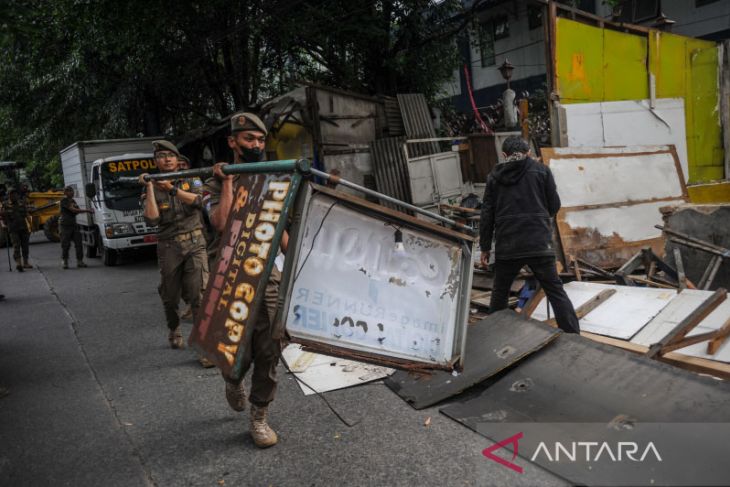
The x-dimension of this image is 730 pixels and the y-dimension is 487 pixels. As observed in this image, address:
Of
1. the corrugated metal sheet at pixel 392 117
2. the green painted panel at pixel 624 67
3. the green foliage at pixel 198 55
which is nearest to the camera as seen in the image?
the green painted panel at pixel 624 67

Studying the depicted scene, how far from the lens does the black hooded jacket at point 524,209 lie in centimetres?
476

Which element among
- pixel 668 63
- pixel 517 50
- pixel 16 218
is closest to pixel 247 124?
pixel 668 63

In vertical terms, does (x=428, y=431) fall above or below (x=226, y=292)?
below

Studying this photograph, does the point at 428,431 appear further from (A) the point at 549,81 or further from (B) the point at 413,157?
(B) the point at 413,157

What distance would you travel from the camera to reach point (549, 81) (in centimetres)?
773

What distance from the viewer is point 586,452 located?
306 cm

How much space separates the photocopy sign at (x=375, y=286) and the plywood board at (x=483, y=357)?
64 centimetres

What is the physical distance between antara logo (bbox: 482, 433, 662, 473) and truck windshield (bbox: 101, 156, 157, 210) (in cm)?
1122

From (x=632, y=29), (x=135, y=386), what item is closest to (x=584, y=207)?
(x=632, y=29)

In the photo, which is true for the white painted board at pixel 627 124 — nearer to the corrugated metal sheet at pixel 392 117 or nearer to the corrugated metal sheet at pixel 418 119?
the corrugated metal sheet at pixel 418 119

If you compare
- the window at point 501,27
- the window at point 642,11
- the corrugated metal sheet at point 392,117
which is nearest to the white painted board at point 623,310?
the corrugated metal sheet at point 392,117

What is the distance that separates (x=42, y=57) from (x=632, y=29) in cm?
1430

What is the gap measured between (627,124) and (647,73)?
3.45ft

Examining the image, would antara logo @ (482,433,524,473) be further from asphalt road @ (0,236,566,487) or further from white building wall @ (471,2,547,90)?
white building wall @ (471,2,547,90)
